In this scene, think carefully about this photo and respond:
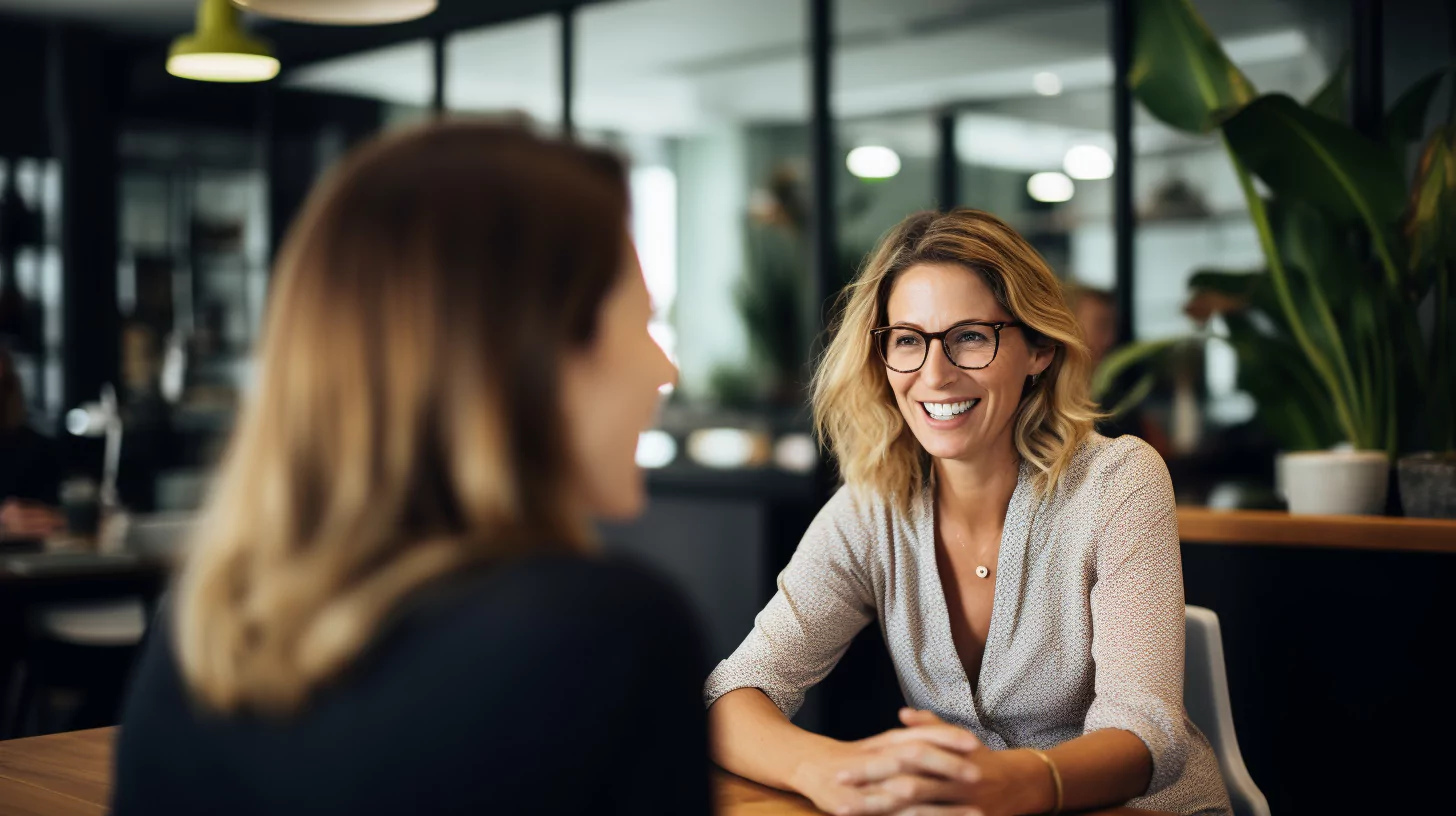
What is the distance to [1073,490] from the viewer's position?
178cm

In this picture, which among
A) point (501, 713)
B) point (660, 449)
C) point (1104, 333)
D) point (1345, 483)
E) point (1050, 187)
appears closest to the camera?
point (501, 713)

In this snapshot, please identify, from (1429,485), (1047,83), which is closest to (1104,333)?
(1047,83)

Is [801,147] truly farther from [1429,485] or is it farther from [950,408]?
[950,408]

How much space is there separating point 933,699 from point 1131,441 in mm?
428

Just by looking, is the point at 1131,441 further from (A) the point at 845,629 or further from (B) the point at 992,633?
(A) the point at 845,629

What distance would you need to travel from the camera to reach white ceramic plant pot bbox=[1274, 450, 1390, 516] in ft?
8.54

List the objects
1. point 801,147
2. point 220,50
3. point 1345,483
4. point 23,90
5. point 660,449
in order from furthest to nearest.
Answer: point 23,90
point 660,449
point 801,147
point 220,50
point 1345,483

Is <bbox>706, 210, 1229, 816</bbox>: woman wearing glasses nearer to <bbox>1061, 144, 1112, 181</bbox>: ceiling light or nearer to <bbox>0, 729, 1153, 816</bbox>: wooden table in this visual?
<bbox>0, 729, 1153, 816</bbox>: wooden table

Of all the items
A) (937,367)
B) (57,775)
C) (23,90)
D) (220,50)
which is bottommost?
(57,775)

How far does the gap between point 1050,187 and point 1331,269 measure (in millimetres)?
2124

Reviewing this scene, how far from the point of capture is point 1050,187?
16.2 ft

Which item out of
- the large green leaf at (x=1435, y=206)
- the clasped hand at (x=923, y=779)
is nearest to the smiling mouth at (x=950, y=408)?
the clasped hand at (x=923, y=779)

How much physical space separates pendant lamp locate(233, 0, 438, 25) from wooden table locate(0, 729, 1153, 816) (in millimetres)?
1235

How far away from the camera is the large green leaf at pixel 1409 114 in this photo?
285cm
